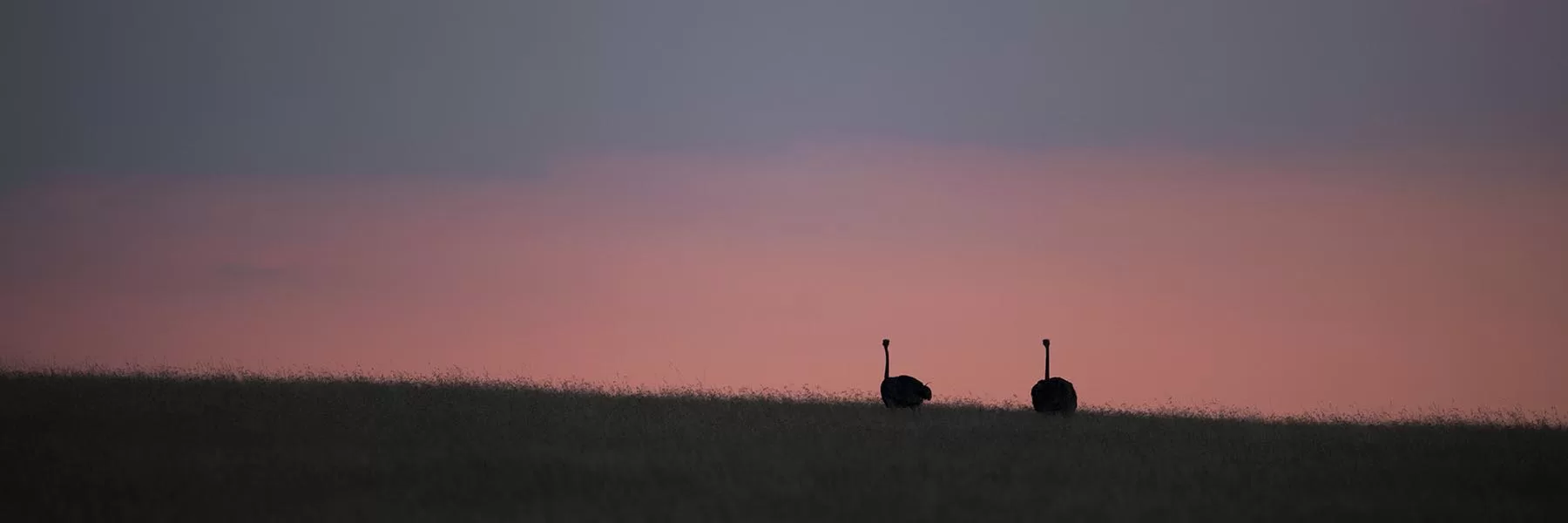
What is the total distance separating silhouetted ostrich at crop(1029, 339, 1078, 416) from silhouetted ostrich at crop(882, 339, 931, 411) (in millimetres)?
1843

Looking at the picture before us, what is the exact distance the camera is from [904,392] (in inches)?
904

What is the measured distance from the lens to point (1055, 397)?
76.1 feet

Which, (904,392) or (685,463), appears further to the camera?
(904,392)

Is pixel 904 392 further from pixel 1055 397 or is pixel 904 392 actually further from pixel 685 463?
pixel 685 463

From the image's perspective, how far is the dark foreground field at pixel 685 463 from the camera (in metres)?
14.2

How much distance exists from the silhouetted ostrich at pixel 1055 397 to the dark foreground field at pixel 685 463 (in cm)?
151

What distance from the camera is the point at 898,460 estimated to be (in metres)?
16.6

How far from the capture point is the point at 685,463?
1612 centimetres

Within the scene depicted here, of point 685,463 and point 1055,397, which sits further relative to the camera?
point 1055,397

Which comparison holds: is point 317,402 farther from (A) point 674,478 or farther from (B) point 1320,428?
(B) point 1320,428

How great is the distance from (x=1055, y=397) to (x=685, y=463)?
29.7ft

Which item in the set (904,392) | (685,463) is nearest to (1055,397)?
(904,392)

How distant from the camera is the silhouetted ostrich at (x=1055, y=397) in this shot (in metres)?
23.0

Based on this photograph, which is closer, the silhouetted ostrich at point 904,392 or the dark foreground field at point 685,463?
the dark foreground field at point 685,463
